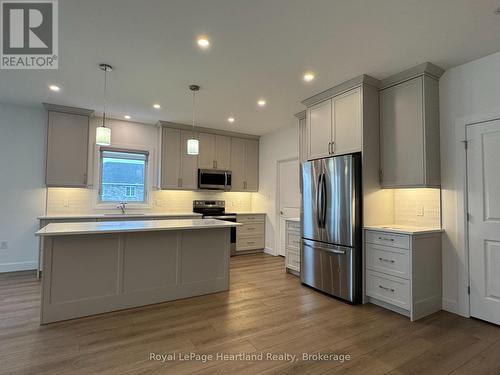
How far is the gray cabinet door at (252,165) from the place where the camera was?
6.36 meters

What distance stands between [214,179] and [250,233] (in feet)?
4.73

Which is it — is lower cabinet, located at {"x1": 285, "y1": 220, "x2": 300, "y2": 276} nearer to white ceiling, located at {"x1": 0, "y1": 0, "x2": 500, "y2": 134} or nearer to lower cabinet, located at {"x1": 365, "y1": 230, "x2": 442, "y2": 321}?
lower cabinet, located at {"x1": 365, "y1": 230, "x2": 442, "y2": 321}

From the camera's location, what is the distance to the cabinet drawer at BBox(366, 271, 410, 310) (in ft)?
9.41

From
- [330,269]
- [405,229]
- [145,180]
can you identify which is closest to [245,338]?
[330,269]

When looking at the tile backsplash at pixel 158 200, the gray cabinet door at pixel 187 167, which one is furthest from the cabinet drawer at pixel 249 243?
the gray cabinet door at pixel 187 167

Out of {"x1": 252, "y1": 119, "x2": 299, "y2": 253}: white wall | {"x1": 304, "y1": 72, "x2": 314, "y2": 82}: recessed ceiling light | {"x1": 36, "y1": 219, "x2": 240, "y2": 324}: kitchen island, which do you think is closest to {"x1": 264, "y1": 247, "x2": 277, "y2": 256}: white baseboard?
{"x1": 252, "y1": 119, "x2": 299, "y2": 253}: white wall

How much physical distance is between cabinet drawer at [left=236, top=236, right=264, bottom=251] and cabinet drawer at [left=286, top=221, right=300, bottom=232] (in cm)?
161

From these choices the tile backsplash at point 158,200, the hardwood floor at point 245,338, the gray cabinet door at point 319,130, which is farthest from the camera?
the tile backsplash at point 158,200

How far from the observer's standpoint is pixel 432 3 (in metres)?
2.08

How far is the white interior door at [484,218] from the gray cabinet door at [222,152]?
4.26 metres

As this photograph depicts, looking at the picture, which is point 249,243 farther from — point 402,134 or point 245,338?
point 402,134

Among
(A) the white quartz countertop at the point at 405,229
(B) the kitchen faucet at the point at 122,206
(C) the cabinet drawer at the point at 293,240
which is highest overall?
(B) the kitchen faucet at the point at 122,206

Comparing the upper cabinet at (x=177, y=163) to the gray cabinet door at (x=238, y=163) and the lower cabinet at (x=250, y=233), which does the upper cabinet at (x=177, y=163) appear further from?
the lower cabinet at (x=250, y=233)

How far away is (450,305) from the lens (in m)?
3.04
